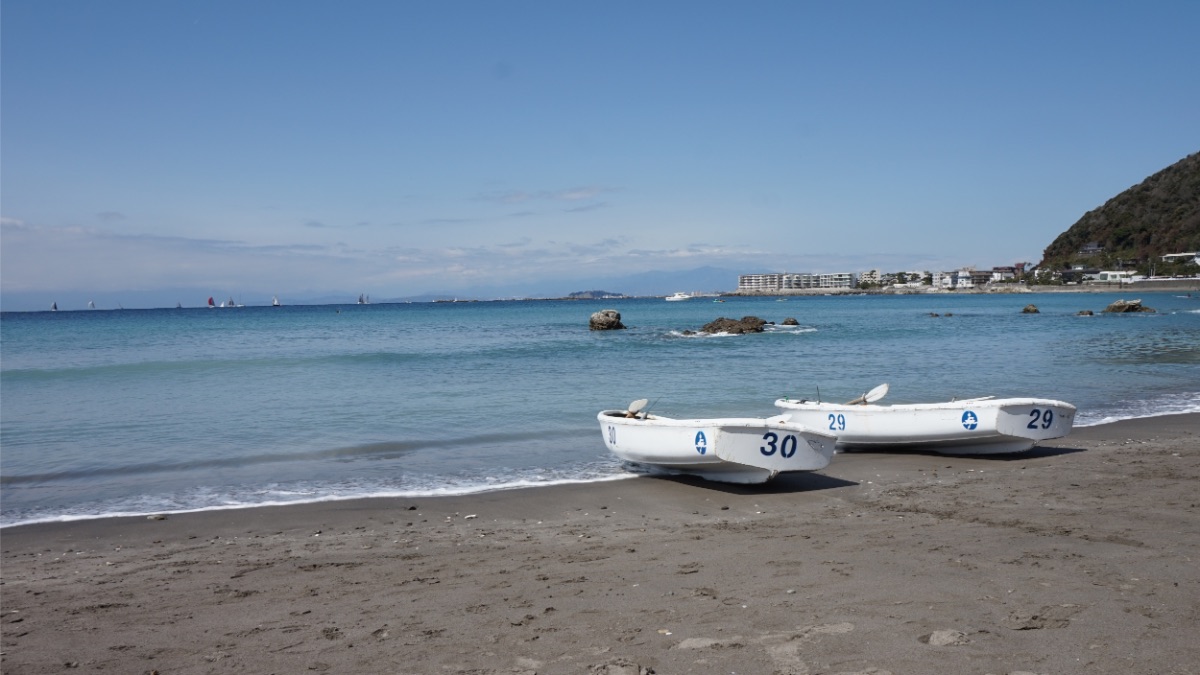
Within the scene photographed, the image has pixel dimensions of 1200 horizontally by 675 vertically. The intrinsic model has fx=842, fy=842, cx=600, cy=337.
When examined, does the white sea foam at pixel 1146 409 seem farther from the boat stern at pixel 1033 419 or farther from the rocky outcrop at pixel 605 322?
the rocky outcrop at pixel 605 322

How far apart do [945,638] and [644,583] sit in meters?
2.25

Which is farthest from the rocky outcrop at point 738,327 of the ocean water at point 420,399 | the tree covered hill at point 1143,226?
the tree covered hill at point 1143,226

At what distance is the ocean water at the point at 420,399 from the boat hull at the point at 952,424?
3.52m

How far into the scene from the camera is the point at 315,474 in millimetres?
12086

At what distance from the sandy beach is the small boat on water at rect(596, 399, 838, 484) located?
1.15ft

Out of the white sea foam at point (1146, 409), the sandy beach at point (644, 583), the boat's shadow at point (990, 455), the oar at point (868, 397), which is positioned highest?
the oar at point (868, 397)

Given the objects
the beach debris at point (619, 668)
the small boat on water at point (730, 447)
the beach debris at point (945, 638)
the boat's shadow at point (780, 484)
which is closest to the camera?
the beach debris at point (619, 668)

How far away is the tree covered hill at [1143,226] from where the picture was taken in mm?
145875

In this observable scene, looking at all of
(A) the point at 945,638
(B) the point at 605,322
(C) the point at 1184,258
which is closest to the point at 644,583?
(A) the point at 945,638

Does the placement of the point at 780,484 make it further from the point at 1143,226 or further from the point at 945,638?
the point at 1143,226

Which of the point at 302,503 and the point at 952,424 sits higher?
the point at 952,424

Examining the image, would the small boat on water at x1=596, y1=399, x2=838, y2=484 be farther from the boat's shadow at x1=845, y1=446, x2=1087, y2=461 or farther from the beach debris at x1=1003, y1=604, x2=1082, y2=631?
the beach debris at x1=1003, y1=604, x2=1082, y2=631

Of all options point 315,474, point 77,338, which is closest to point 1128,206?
point 77,338

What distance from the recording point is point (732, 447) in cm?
1022
